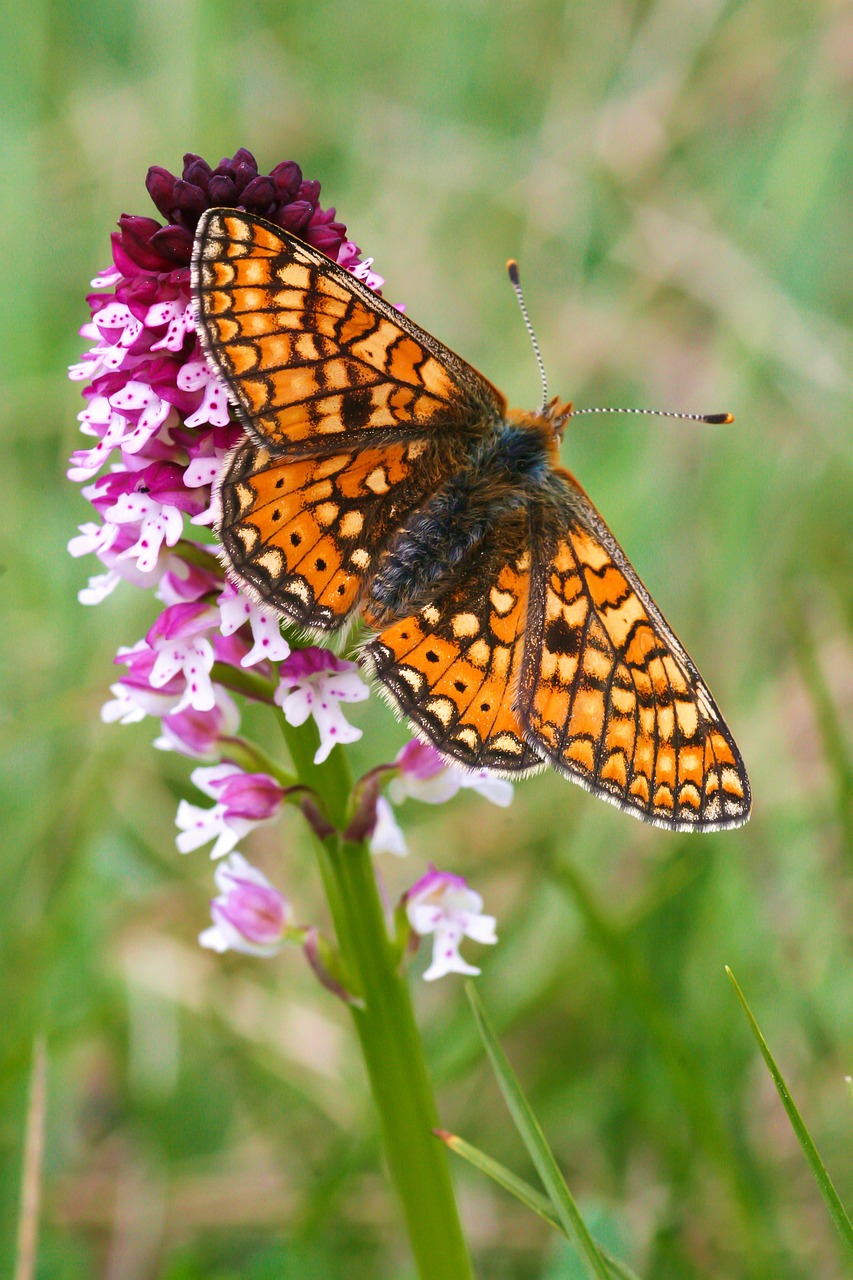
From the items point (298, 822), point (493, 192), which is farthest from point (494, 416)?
point (493, 192)

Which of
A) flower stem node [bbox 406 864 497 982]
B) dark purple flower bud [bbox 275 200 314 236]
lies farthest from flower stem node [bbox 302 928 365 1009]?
dark purple flower bud [bbox 275 200 314 236]

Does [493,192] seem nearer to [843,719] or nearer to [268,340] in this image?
[843,719]

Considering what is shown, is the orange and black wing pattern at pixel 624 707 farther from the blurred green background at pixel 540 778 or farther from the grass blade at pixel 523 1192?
the grass blade at pixel 523 1192

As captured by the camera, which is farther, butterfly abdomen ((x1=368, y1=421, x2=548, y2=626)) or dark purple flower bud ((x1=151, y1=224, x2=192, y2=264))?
butterfly abdomen ((x1=368, y1=421, x2=548, y2=626))

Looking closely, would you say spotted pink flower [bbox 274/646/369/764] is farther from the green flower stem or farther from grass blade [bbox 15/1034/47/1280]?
grass blade [bbox 15/1034/47/1280]

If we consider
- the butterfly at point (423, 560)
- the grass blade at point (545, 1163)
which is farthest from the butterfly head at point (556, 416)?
the grass blade at point (545, 1163)

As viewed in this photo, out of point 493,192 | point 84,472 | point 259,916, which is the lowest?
point 259,916

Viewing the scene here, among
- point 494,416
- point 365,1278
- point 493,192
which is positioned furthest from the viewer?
point 493,192
